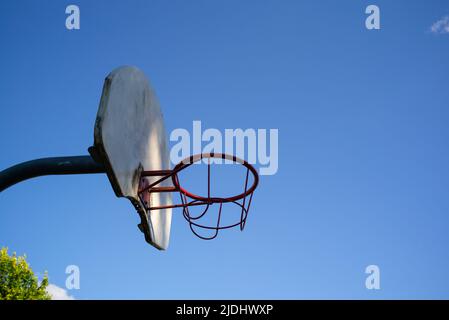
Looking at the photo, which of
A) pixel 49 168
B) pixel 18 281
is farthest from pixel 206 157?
pixel 18 281

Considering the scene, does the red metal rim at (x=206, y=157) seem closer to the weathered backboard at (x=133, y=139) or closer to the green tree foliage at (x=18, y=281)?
the weathered backboard at (x=133, y=139)

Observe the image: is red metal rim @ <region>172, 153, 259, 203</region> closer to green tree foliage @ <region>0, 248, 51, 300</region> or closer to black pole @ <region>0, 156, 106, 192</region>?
black pole @ <region>0, 156, 106, 192</region>

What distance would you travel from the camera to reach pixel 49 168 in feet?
10.9

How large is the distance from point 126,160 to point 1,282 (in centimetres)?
1236

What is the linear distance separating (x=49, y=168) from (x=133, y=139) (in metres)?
0.82

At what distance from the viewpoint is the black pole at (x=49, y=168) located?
3.32 meters

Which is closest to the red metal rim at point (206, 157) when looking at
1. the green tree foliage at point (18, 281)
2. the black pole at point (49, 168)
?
the black pole at point (49, 168)

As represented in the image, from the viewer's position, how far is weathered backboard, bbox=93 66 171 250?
3113 mm

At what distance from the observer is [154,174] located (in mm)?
4125

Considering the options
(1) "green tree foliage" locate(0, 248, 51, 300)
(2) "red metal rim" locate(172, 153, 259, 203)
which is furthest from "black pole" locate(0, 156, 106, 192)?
(1) "green tree foliage" locate(0, 248, 51, 300)
